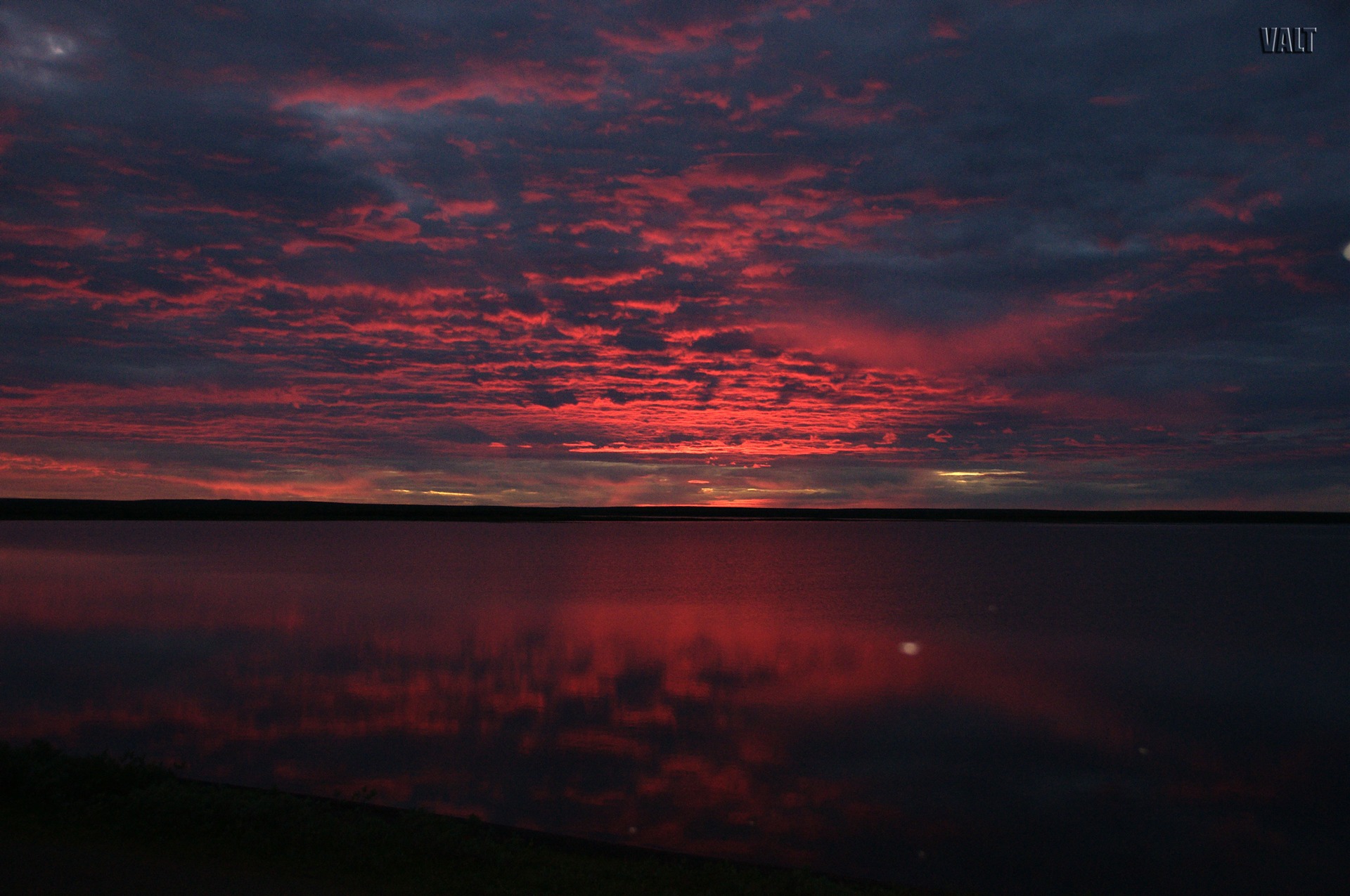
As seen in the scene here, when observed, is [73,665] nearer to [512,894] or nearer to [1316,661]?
[512,894]

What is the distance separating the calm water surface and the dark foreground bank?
10.0 feet

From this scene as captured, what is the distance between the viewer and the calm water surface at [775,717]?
48.4ft

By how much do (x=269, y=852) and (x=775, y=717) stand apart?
14739mm

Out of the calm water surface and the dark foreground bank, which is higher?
the dark foreground bank

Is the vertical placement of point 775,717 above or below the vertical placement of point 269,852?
below

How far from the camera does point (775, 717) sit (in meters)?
22.9

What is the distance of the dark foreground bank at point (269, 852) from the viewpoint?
9.34 meters

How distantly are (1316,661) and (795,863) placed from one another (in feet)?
98.6

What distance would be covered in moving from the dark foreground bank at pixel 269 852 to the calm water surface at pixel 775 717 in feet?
10.0

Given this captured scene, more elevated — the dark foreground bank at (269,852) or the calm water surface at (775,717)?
the dark foreground bank at (269,852)

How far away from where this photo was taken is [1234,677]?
30.4m

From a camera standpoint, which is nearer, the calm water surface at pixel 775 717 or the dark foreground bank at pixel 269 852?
the dark foreground bank at pixel 269 852

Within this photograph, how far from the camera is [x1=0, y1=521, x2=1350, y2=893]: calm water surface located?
581 inches

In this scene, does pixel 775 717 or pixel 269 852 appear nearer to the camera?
pixel 269 852
